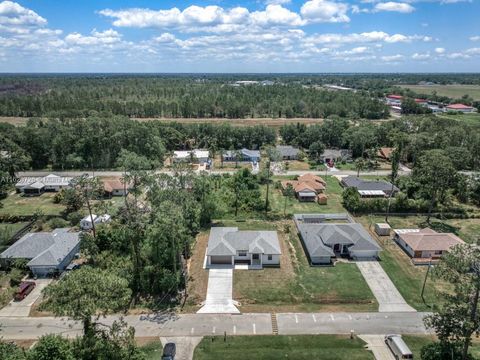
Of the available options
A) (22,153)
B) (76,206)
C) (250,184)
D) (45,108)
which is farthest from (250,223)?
(45,108)

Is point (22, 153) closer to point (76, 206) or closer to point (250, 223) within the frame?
point (76, 206)

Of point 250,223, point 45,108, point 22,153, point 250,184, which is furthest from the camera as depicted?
point 45,108

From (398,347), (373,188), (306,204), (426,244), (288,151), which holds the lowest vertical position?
(398,347)

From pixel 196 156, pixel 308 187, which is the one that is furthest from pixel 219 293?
pixel 196 156

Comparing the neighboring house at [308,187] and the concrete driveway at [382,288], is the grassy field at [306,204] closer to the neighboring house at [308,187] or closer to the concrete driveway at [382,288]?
the neighboring house at [308,187]

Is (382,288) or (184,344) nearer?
(184,344)

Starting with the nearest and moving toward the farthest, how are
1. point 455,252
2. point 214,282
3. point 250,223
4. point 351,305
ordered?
1. point 455,252
2. point 351,305
3. point 214,282
4. point 250,223

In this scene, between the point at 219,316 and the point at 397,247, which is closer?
the point at 219,316

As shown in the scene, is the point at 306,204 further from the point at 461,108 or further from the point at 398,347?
the point at 461,108
